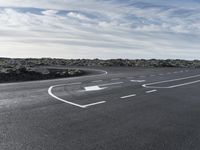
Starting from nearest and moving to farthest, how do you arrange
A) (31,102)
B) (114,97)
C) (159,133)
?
(159,133), (31,102), (114,97)

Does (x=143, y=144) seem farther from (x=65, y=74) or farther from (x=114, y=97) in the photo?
(x=65, y=74)

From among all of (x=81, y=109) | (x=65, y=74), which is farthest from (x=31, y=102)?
(x=65, y=74)

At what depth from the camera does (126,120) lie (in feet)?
28.0

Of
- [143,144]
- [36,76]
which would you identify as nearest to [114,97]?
[143,144]

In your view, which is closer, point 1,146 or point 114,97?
point 1,146

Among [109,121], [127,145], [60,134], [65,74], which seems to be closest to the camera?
[127,145]

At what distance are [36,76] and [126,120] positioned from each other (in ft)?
61.5

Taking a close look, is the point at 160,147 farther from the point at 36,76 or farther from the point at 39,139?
the point at 36,76

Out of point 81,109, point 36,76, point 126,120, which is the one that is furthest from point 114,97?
point 36,76

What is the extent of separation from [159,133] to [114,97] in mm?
5638

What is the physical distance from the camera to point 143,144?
6.41 meters

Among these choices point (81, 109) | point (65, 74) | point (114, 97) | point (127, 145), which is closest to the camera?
point (127, 145)

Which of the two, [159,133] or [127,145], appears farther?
[159,133]

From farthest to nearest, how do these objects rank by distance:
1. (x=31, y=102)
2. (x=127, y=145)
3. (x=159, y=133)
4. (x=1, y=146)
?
(x=31, y=102), (x=159, y=133), (x=127, y=145), (x=1, y=146)
